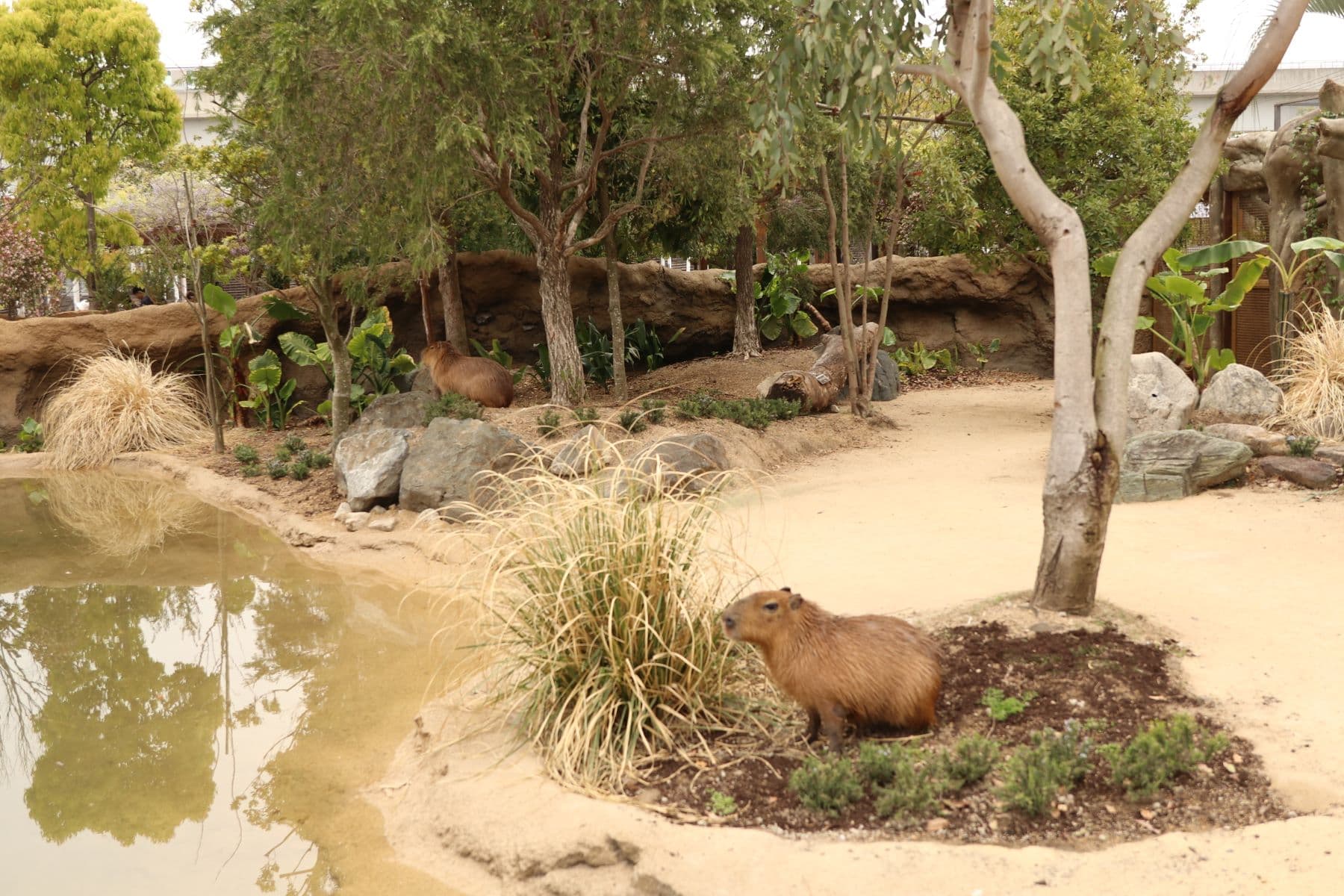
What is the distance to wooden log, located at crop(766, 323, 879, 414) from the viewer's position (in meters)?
11.8

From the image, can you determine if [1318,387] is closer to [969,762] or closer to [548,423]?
[548,423]

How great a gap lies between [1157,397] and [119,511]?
9.37 m

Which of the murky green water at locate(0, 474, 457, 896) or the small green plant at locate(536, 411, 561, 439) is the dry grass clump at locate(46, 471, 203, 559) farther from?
the small green plant at locate(536, 411, 561, 439)

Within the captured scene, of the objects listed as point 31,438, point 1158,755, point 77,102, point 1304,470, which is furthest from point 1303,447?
point 77,102

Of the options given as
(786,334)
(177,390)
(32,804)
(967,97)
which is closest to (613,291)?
(786,334)

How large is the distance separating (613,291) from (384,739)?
749 cm

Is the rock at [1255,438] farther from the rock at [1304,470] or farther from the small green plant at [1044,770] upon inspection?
the small green plant at [1044,770]

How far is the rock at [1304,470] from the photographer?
7.62 m

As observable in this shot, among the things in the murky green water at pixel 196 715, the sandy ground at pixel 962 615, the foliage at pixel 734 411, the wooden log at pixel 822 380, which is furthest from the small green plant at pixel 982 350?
the murky green water at pixel 196 715

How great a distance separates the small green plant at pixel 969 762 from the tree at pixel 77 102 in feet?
57.6

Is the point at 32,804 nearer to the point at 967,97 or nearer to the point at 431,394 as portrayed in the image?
→ the point at 967,97

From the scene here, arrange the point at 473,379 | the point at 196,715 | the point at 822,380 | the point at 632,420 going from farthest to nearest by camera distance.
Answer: the point at 822,380, the point at 473,379, the point at 632,420, the point at 196,715

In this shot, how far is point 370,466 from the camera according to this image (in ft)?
31.1

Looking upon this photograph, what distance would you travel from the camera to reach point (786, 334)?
52.0ft
